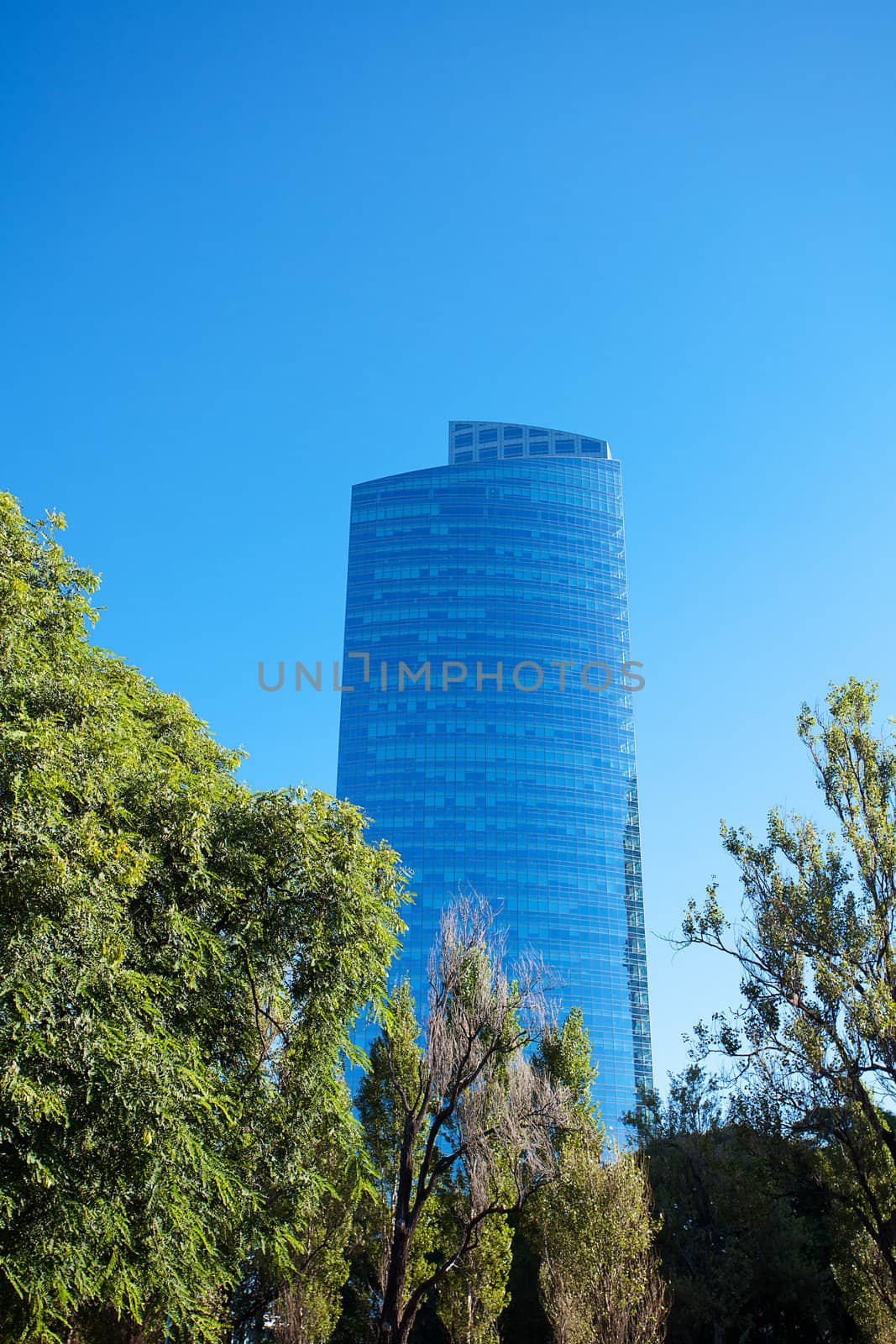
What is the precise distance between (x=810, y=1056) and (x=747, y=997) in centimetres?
214

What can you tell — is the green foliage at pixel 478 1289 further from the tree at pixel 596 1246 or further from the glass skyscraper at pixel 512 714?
the glass skyscraper at pixel 512 714

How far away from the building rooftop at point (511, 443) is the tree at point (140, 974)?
5401 inches

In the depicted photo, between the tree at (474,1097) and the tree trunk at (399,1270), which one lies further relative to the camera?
the tree at (474,1097)

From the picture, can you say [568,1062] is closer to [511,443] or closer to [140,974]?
[140,974]

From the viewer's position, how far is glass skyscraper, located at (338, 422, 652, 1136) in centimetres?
11081

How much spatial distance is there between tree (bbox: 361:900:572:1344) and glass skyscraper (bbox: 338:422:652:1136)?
77571mm

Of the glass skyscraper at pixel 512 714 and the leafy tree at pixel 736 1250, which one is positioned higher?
the glass skyscraper at pixel 512 714

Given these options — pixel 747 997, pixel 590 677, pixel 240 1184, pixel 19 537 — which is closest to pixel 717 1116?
pixel 747 997

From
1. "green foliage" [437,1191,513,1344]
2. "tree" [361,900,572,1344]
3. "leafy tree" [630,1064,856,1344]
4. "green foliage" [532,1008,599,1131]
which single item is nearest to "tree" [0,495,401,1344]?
"tree" [361,900,572,1344]

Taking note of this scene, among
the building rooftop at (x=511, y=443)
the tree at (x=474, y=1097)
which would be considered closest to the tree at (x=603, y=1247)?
the tree at (x=474, y=1097)

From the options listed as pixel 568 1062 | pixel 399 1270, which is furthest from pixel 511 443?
pixel 399 1270

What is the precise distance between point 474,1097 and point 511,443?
143m

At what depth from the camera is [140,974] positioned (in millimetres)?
13781

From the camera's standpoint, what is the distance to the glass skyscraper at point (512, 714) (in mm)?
110812
